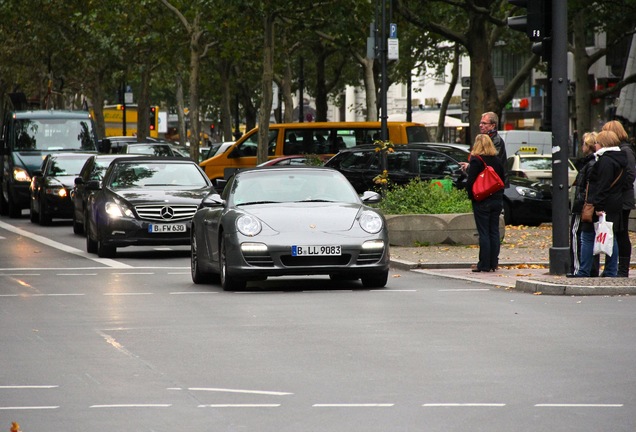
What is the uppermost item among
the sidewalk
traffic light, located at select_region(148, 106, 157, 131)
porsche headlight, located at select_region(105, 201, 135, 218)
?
traffic light, located at select_region(148, 106, 157, 131)

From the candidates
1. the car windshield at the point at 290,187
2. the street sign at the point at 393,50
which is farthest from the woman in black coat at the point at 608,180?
the street sign at the point at 393,50

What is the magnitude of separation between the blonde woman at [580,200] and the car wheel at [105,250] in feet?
25.8

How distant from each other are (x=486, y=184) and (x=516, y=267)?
65.6 inches

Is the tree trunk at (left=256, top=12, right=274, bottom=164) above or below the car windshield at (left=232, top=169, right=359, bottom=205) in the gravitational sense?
above

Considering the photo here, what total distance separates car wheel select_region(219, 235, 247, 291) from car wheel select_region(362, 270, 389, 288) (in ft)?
4.26

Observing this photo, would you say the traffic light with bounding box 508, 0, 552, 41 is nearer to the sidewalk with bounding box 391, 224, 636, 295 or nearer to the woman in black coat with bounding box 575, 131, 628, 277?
the woman in black coat with bounding box 575, 131, 628, 277

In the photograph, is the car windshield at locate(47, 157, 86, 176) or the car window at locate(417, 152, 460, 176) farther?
the car windshield at locate(47, 157, 86, 176)

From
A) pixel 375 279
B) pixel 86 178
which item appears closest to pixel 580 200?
pixel 375 279

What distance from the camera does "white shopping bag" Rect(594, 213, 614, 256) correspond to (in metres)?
15.2

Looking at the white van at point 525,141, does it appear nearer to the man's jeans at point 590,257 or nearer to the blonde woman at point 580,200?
the blonde woman at point 580,200

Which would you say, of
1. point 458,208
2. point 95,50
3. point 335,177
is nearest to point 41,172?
point 458,208

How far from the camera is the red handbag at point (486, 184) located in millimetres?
17344

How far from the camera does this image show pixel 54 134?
1484 inches

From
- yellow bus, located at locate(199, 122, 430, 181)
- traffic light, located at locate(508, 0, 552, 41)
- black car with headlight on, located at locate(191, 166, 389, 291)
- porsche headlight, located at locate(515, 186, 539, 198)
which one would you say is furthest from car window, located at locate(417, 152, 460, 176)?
black car with headlight on, located at locate(191, 166, 389, 291)
